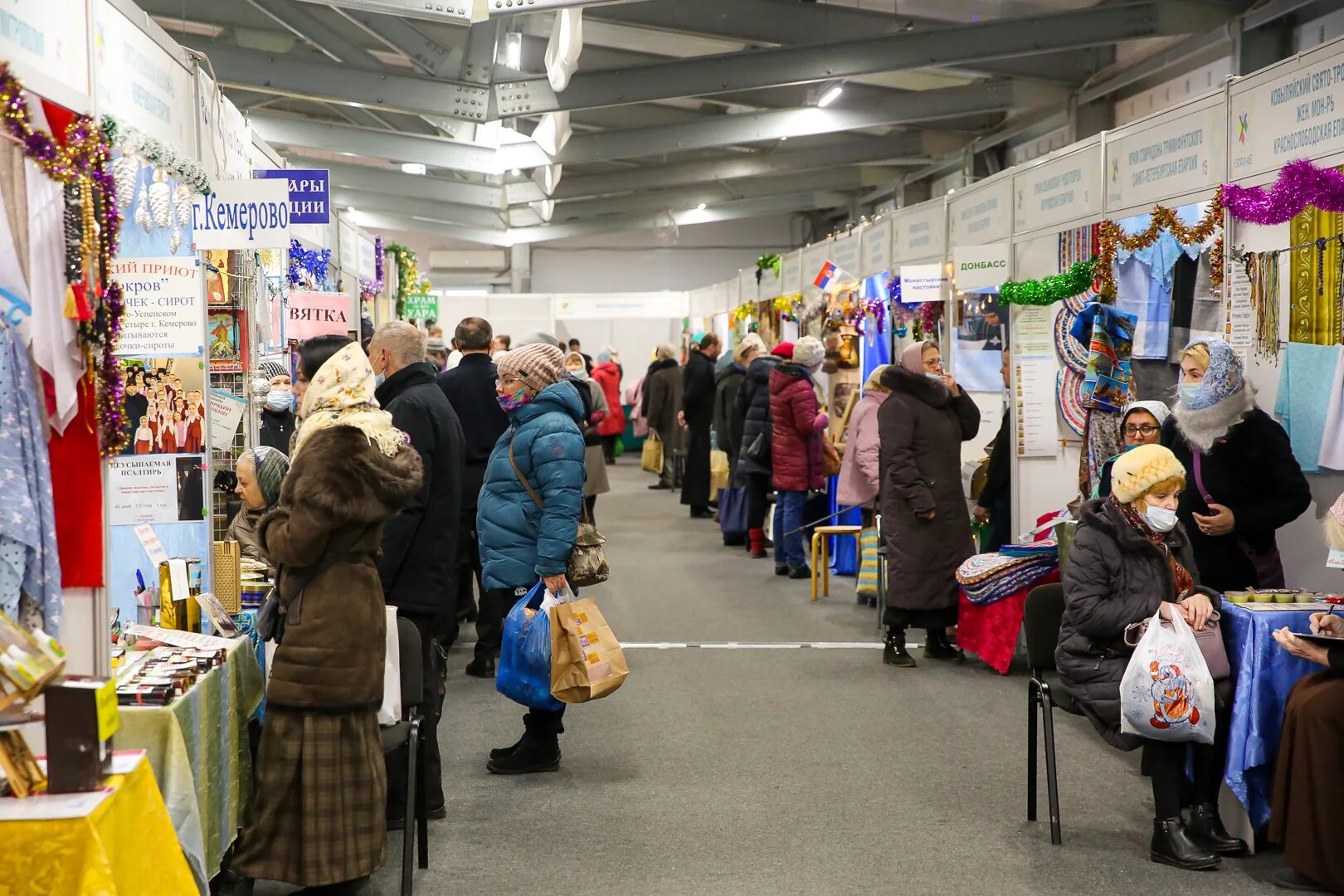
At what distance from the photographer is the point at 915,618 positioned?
20.4 ft

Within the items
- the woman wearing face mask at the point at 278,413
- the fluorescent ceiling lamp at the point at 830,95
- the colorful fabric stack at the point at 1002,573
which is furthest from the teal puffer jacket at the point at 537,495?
the fluorescent ceiling lamp at the point at 830,95

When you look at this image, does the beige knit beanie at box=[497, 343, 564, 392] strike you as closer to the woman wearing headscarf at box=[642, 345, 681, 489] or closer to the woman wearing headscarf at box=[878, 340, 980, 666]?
the woman wearing headscarf at box=[878, 340, 980, 666]

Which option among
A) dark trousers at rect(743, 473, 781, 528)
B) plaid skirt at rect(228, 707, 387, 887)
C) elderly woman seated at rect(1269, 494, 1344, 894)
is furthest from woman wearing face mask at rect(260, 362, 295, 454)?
dark trousers at rect(743, 473, 781, 528)

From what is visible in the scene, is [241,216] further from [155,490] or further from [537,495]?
[537,495]

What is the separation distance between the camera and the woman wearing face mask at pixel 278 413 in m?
5.34

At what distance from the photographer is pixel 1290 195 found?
14.9 ft

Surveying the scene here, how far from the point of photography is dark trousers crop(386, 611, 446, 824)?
3.97 metres

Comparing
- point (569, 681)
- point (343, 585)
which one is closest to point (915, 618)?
point (569, 681)

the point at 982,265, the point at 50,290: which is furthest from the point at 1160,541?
the point at 982,265

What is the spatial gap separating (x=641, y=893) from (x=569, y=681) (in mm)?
915

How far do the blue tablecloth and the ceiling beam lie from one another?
6265mm

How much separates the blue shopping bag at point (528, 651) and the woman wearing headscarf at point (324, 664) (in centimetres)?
108

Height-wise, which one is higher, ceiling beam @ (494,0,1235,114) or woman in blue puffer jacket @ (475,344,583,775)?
ceiling beam @ (494,0,1235,114)

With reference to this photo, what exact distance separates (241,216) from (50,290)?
1.31m
